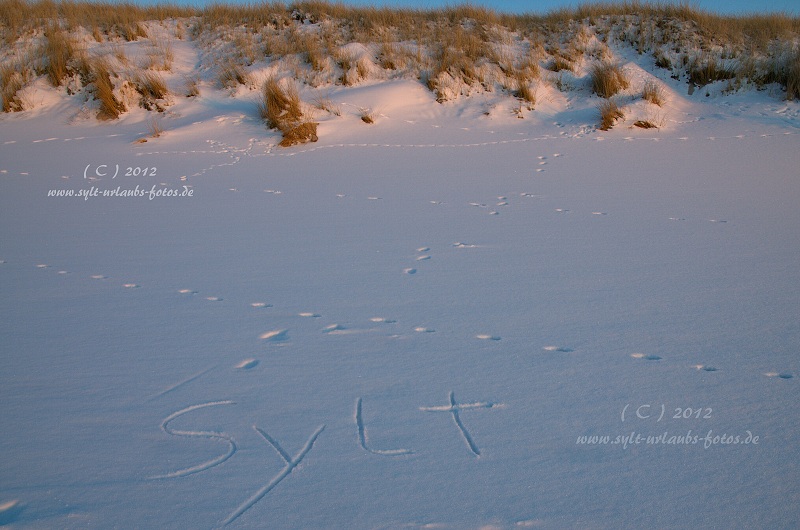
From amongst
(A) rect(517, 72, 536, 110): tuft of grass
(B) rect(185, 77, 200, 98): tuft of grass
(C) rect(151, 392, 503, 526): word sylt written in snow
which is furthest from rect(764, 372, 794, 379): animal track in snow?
(B) rect(185, 77, 200, 98): tuft of grass

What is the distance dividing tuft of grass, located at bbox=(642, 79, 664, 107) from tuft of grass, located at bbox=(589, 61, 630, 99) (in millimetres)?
343

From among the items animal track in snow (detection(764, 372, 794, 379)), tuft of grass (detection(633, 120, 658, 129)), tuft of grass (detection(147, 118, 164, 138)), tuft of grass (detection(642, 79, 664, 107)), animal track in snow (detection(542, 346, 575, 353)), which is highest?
tuft of grass (detection(147, 118, 164, 138))

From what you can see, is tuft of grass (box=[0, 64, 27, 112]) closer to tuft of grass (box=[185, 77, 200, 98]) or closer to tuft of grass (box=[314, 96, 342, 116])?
tuft of grass (box=[185, 77, 200, 98])

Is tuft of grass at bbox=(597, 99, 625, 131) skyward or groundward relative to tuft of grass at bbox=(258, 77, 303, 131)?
groundward

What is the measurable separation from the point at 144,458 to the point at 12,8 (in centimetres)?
1244

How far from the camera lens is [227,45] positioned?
10.2 m

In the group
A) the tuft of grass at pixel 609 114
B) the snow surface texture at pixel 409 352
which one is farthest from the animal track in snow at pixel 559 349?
the tuft of grass at pixel 609 114

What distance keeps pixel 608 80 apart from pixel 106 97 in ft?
23.8

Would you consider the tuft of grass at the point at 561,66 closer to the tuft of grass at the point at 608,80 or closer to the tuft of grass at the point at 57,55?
the tuft of grass at the point at 608,80

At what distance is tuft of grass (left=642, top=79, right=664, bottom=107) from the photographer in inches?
303

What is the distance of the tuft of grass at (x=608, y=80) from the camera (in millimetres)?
8164

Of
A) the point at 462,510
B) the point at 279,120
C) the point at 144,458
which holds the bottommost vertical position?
the point at 462,510

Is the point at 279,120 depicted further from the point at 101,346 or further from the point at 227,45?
the point at 101,346

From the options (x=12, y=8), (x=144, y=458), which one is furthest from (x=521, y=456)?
(x=12, y=8)
